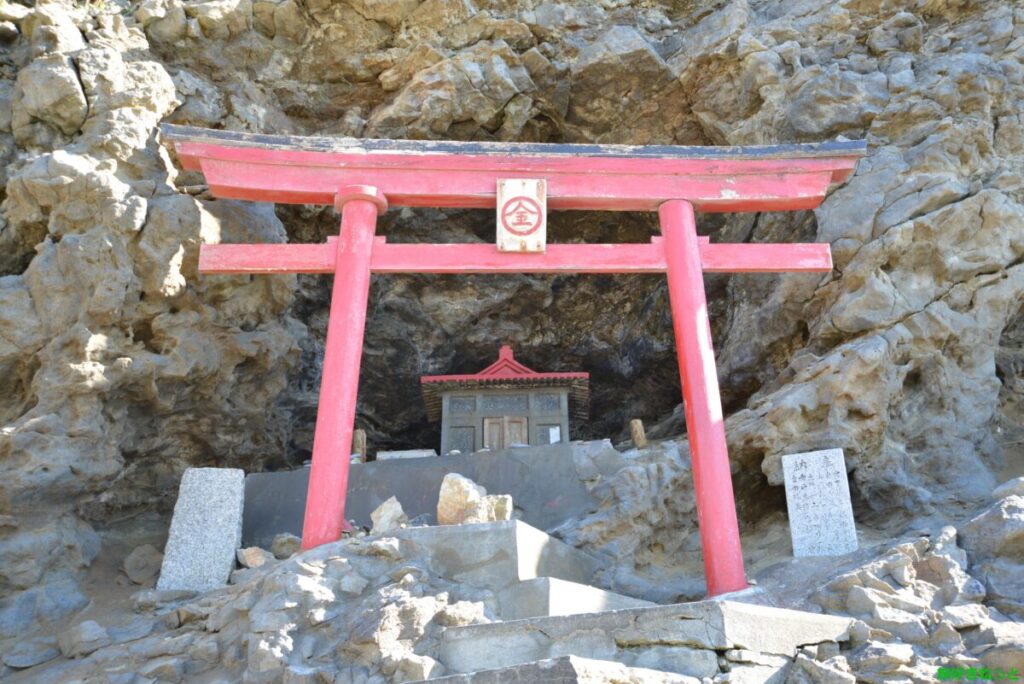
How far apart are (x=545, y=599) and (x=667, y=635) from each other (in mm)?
1245

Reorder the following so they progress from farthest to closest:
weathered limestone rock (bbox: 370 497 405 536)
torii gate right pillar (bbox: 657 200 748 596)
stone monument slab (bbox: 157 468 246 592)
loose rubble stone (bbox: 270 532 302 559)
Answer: loose rubble stone (bbox: 270 532 302 559) → stone monument slab (bbox: 157 468 246 592) → weathered limestone rock (bbox: 370 497 405 536) → torii gate right pillar (bbox: 657 200 748 596)

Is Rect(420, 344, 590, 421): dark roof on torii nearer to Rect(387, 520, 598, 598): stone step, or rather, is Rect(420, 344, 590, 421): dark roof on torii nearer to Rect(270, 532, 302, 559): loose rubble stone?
Rect(270, 532, 302, 559): loose rubble stone

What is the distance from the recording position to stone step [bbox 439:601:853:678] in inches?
189

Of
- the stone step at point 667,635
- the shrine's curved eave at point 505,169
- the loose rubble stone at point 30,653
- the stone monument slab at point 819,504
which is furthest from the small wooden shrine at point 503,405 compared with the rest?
the stone step at point 667,635

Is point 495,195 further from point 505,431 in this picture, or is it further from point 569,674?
point 569,674

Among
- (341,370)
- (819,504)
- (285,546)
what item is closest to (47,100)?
(341,370)

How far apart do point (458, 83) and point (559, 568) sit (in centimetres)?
809

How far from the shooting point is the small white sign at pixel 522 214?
848 cm

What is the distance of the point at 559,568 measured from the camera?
23.6 ft

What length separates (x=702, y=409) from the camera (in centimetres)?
770

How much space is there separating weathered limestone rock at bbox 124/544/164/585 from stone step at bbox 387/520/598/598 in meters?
3.60

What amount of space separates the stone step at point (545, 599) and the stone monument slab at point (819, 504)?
8.40 feet

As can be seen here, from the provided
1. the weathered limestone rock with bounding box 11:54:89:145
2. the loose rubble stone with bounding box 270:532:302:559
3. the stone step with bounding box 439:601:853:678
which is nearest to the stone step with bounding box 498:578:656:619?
the stone step with bounding box 439:601:853:678

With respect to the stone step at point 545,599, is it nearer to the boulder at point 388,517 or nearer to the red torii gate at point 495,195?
the boulder at point 388,517
